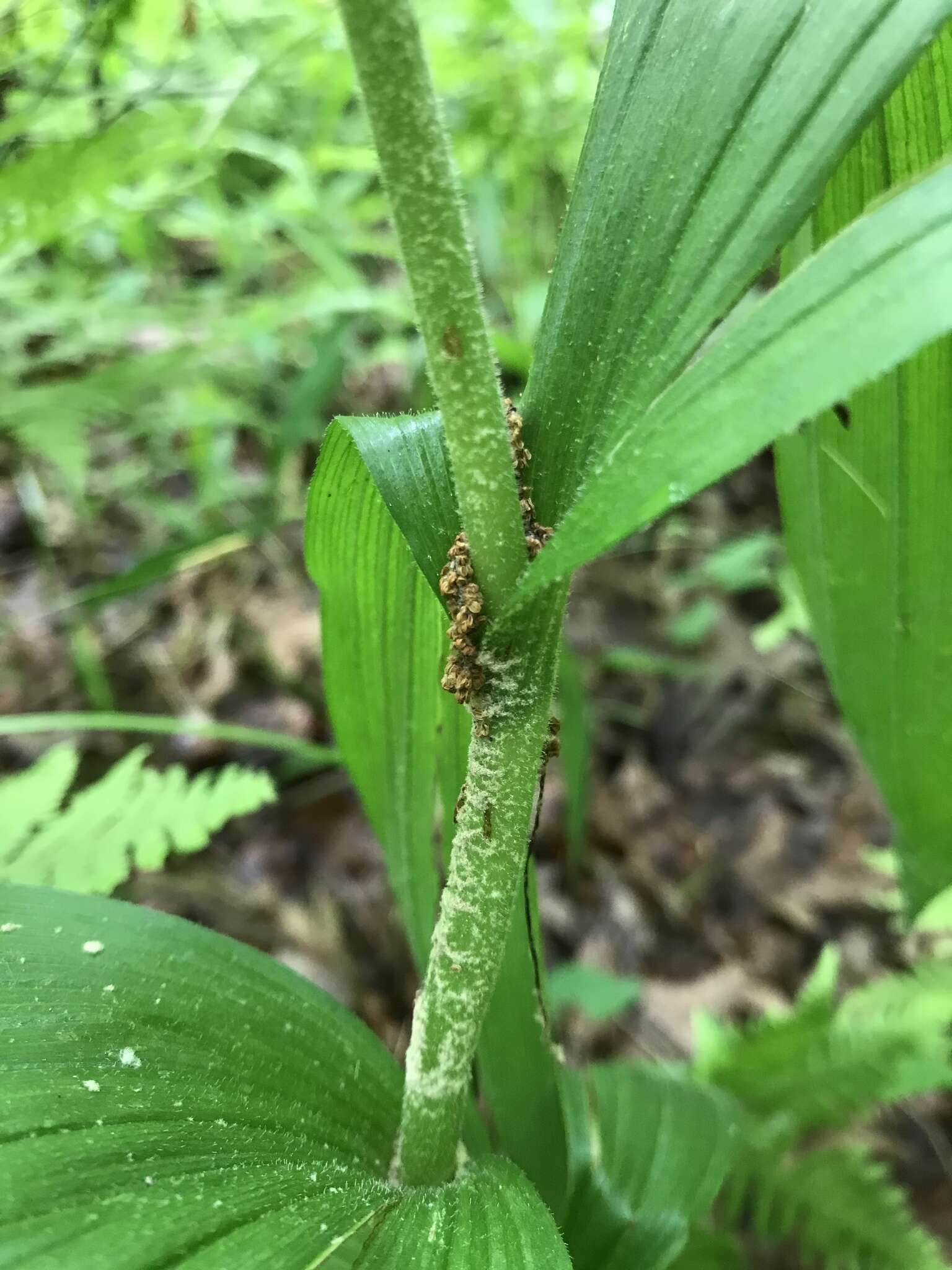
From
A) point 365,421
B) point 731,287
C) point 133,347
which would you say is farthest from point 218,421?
point 731,287

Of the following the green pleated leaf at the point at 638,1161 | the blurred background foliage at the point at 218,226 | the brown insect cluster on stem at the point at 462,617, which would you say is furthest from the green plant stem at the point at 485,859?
the blurred background foliage at the point at 218,226

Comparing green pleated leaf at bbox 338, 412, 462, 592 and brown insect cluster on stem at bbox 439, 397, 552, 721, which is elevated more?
green pleated leaf at bbox 338, 412, 462, 592

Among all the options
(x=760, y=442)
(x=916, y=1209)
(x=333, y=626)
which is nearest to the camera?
(x=760, y=442)

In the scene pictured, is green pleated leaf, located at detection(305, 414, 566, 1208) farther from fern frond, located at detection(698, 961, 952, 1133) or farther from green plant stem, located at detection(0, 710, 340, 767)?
fern frond, located at detection(698, 961, 952, 1133)

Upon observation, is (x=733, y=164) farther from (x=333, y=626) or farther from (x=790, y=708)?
(x=790, y=708)

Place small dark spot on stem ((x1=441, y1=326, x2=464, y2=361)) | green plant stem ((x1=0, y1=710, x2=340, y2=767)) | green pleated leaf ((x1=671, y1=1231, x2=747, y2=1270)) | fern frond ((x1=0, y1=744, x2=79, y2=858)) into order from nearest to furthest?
small dark spot on stem ((x1=441, y1=326, x2=464, y2=361))
green pleated leaf ((x1=671, y1=1231, x2=747, y2=1270))
fern frond ((x1=0, y1=744, x2=79, y2=858))
green plant stem ((x1=0, y1=710, x2=340, y2=767))

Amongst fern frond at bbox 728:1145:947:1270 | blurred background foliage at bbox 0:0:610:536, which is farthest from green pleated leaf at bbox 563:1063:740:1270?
blurred background foliage at bbox 0:0:610:536

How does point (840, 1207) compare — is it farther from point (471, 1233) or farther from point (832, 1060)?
point (471, 1233)
